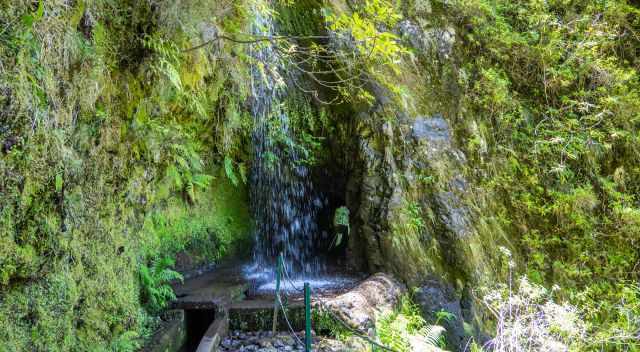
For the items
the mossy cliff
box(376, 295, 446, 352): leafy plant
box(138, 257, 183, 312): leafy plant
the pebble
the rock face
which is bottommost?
box(376, 295, 446, 352): leafy plant

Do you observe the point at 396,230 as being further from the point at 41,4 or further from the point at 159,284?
the point at 41,4

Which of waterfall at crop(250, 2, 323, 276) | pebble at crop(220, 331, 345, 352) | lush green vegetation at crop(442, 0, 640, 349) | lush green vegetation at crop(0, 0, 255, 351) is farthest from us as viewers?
waterfall at crop(250, 2, 323, 276)

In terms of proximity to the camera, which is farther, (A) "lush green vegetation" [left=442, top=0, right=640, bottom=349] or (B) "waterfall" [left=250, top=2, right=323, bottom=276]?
(B) "waterfall" [left=250, top=2, right=323, bottom=276]

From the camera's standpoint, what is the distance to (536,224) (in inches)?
291

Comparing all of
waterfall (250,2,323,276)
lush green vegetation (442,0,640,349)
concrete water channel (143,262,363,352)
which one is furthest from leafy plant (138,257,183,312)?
lush green vegetation (442,0,640,349)

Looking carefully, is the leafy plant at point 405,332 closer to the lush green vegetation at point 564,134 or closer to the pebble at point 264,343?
the pebble at point 264,343

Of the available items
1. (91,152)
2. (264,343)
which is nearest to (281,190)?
(264,343)

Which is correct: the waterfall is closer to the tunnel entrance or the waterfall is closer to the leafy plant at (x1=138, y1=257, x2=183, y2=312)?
the tunnel entrance

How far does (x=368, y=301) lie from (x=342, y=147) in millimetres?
3040

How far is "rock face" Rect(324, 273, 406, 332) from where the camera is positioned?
489 cm

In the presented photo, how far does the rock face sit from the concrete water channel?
486 mm

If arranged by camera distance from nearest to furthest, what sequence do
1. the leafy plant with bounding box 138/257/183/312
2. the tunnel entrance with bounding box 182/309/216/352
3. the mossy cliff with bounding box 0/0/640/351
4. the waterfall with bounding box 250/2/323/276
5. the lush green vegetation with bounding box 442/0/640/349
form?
the mossy cliff with bounding box 0/0/640/351
the leafy plant with bounding box 138/257/183/312
the tunnel entrance with bounding box 182/309/216/352
the lush green vegetation with bounding box 442/0/640/349
the waterfall with bounding box 250/2/323/276

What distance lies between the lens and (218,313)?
527 centimetres

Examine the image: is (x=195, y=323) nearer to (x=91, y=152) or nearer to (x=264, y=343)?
(x=264, y=343)
